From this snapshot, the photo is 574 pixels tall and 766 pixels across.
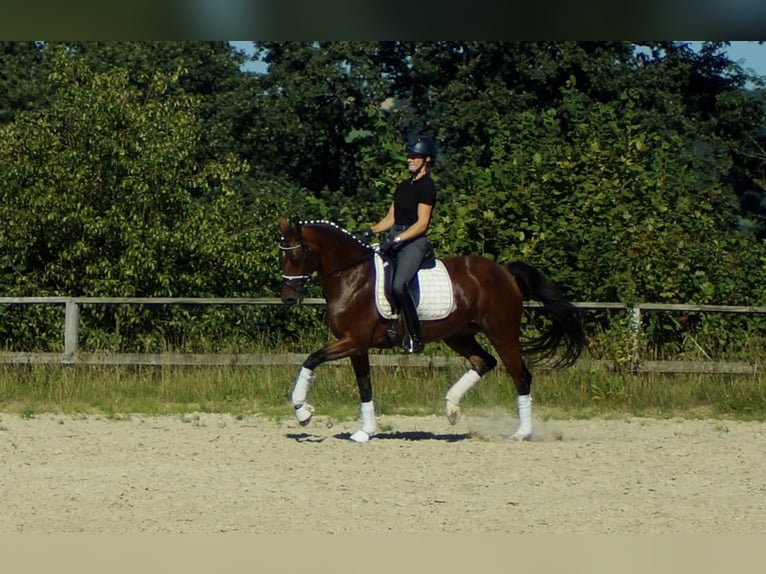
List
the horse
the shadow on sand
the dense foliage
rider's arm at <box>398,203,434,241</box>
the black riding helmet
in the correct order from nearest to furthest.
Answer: the black riding helmet → rider's arm at <box>398,203,434,241</box> → the horse → the shadow on sand → the dense foliage

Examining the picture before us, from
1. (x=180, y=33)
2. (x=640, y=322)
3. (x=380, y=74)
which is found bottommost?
(x=640, y=322)

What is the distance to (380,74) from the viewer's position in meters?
28.8

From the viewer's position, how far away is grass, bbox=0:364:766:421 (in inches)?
511

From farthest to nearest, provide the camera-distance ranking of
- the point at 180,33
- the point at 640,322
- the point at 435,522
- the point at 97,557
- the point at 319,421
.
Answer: the point at 640,322
the point at 319,421
the point at 435,522
the point at 97,557
the point at 180,33

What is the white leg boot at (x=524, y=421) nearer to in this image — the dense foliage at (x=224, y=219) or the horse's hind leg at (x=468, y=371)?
the horse's hind leg at (x=468, y=371)

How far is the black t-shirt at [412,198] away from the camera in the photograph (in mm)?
10083

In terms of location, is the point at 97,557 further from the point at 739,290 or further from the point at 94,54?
the point at 94,54

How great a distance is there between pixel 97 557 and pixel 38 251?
477 inches

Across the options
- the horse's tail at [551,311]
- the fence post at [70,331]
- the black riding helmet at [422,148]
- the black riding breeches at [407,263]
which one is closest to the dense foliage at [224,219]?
the fence post at [70,331]

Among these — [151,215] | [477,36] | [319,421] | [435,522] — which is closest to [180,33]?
[477,36]

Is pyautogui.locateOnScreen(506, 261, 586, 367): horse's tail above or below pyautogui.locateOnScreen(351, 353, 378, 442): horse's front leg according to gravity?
above

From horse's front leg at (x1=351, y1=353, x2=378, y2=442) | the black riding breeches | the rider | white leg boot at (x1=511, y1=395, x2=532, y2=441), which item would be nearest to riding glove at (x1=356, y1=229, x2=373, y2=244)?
the rider

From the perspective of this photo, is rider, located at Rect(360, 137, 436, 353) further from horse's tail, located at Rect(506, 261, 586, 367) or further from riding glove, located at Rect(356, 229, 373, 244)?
horse's tail, located at Rect(506, 261, 586, 367)

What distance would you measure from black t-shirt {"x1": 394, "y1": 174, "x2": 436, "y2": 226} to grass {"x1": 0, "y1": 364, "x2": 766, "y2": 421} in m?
2.85
